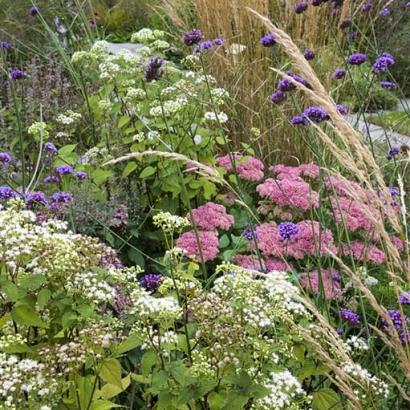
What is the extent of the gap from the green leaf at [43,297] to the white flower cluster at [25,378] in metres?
0.13

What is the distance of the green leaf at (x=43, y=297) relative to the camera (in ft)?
5.24

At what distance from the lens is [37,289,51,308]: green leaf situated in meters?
1.60

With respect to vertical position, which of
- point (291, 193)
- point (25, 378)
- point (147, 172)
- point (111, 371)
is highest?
point (25, 378)

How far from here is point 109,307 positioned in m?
2.55

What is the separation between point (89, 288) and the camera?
5.47 feet

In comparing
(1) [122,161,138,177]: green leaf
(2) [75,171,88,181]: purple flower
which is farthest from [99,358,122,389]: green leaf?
(1) [122,161,138,177]: green leaf

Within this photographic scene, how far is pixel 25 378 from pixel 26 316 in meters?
0.16

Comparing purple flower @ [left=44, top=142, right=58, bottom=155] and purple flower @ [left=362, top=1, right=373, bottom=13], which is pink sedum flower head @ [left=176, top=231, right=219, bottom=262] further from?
purple flower @ [left=362, top=1, right=373, bottom=13]

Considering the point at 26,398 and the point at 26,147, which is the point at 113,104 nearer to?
the point at 26,147

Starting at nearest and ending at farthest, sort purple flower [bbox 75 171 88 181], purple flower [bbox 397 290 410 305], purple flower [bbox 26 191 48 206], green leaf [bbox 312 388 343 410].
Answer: purple flower [bbox 397 290 410 305] < green leaf [bbox 312 388 343 410] < purple flower [bbox 26 191 48 206] < purple flower [bbox 75 171 88 181]

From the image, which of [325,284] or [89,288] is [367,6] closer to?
[325,284]

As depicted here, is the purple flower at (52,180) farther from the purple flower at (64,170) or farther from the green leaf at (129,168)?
the green leaf at (129,168)

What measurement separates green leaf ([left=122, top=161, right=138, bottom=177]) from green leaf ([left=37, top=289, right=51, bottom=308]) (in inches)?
64.2

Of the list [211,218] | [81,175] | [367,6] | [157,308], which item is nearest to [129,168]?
[81,175]
